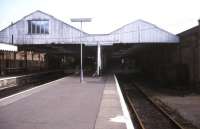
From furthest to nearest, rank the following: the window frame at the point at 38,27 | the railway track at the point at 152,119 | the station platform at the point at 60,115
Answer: the window frame at the point at 38,27, the railway track at the point at 152,119, the station platform at the point at 60,115

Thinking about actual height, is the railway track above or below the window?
below

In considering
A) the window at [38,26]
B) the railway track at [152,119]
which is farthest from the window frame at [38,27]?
the railway track at [152,119]

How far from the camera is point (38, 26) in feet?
146

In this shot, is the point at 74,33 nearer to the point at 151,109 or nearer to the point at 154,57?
the point at 154,57

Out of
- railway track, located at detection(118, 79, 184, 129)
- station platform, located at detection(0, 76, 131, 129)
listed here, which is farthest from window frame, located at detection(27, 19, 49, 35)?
station platform, located at detection(0, 76, 131, 129)

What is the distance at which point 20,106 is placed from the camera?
43.8 feet

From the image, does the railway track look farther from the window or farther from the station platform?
the window

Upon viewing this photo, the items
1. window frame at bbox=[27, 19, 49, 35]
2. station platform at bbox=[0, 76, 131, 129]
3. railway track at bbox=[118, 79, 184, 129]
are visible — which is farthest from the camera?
window frame at bbox=[27, 19, 49, 35]

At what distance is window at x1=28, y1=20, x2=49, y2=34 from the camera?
1741 inches

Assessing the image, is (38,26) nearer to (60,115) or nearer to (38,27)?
(38,27)

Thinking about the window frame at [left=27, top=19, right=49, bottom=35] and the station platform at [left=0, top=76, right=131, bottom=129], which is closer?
the station platform at [left=0, top=76, right=131, bottom=129]

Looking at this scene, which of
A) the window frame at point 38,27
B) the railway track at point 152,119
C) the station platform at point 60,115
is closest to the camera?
the station platform at point 60,115

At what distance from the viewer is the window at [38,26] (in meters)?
44.2

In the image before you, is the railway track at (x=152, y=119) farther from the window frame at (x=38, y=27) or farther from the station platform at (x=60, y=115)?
the window frame at (x=38, y=27)
